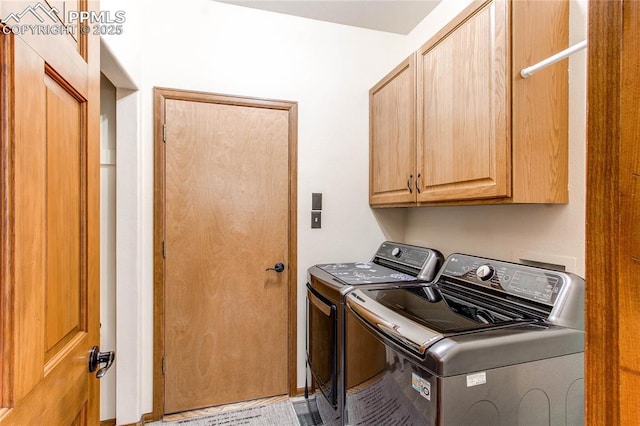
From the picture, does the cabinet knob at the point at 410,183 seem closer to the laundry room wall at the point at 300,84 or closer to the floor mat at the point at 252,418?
the laundry room wall at the point at 300,84

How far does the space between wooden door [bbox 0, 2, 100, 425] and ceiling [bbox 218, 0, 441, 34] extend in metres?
1.44

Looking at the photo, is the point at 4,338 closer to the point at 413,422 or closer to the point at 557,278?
the point at 413,422

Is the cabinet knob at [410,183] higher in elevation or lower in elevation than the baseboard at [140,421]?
higher

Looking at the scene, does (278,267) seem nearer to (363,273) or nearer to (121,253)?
(363,273)

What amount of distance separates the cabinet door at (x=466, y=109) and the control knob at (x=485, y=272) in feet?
1.12

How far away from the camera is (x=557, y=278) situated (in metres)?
1.18

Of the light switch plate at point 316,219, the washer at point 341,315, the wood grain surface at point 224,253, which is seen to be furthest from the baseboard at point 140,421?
the light switch plate at point 316,219

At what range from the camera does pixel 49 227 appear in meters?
0.72

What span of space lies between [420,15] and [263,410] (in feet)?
9.53

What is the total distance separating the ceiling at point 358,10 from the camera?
83.9 inches

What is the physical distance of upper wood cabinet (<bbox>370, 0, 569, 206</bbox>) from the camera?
1238 mm

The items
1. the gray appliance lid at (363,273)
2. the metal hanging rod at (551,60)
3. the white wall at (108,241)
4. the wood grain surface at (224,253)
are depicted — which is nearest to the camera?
the metal hanging rod at (551,60)

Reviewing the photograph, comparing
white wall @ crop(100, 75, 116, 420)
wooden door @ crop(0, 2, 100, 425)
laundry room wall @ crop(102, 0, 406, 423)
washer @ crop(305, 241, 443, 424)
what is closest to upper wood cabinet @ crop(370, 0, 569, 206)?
washer @ crop(305, 241, 443, 424)

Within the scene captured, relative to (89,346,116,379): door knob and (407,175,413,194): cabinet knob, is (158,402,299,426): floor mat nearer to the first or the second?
(89,346,116,379): door knob
